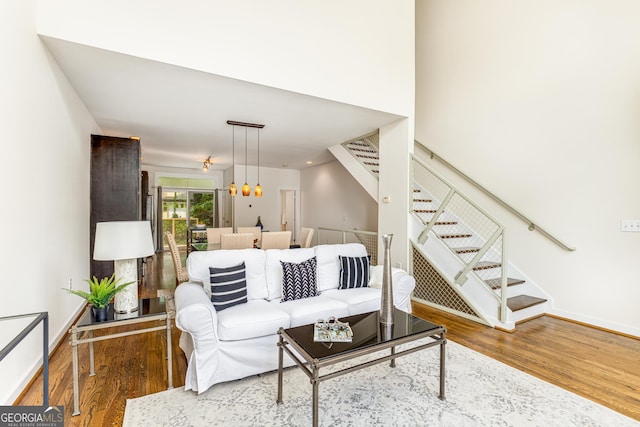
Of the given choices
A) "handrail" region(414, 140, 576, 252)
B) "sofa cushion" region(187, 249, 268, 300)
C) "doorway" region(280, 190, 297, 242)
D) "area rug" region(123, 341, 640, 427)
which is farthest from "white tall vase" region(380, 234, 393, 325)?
"doorway" region(280, 190, 297, 242)

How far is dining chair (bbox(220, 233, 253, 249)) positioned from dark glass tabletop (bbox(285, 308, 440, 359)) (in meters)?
2.77

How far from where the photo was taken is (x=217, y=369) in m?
2.30

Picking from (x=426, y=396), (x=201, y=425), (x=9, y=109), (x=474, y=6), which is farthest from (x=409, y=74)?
(x=201, y=425)

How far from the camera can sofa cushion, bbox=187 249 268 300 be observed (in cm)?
288

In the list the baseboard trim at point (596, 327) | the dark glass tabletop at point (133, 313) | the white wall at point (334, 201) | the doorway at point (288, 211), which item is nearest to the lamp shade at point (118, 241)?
the dark glass tabletop at point (133, 313)

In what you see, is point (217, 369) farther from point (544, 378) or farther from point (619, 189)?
point (619, 189)

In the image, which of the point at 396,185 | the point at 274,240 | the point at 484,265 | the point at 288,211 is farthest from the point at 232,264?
the point at 288,211

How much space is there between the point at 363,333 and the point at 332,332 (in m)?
0.23

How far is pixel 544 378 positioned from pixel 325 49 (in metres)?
4.00

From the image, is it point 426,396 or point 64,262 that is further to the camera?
point 64,262

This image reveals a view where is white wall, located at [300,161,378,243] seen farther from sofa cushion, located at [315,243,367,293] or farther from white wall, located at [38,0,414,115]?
sofa cushion, located at [315,243,367,293]

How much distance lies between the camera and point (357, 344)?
1956 millimetres

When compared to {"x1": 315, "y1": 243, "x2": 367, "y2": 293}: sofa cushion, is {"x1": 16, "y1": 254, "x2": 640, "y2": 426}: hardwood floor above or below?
below

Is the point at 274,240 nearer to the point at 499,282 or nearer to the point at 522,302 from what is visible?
the point at 499,282
